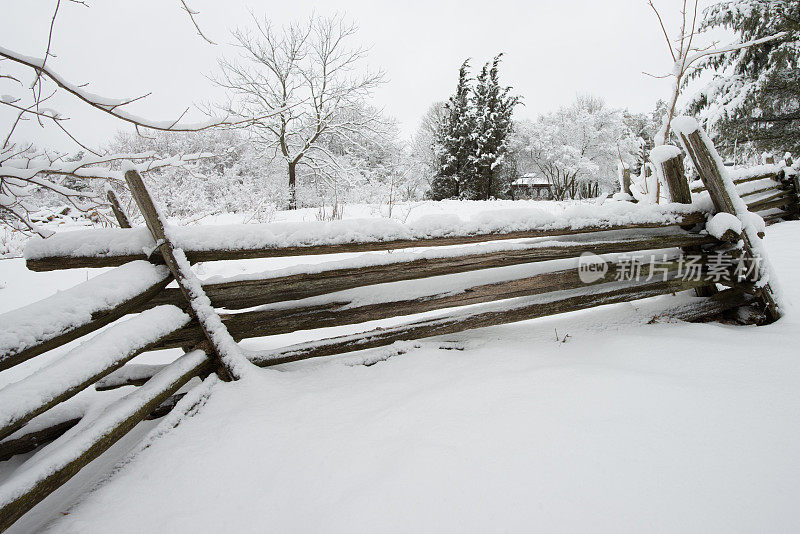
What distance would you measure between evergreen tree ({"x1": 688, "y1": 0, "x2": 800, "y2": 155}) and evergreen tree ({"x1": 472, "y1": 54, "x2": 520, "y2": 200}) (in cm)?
981

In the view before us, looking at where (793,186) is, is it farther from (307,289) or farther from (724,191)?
(307,289)

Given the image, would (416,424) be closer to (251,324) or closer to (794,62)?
(251,324)

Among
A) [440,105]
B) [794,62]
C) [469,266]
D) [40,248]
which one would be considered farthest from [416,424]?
[440,105]

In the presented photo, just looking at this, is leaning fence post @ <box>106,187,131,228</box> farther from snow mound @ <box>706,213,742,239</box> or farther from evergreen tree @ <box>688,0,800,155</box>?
evergreen tree @ <box>688,0,800,155</box>

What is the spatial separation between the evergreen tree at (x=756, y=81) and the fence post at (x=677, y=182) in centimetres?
1102

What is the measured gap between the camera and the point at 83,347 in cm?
118

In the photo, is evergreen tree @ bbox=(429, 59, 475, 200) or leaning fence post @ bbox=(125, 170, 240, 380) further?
evergreen tree @ bbox=(429, 59, 475, 200)

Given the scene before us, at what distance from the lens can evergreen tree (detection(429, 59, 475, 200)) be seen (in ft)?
63.3

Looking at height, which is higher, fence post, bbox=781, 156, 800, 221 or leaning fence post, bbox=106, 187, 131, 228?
fence post, bbox=781, 156, 800, 221

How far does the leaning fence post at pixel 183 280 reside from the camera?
149cm

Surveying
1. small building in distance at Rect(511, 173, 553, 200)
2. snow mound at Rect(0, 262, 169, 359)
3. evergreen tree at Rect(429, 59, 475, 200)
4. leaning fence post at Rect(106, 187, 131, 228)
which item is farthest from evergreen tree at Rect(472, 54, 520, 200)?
snow mound at Rect(0, 262, 169, 359)

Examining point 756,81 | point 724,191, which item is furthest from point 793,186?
point 724,191

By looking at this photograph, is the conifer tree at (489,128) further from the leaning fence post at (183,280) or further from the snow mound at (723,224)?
the leaning fence post at (183,280)

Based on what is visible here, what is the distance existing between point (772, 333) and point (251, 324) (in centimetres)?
311
